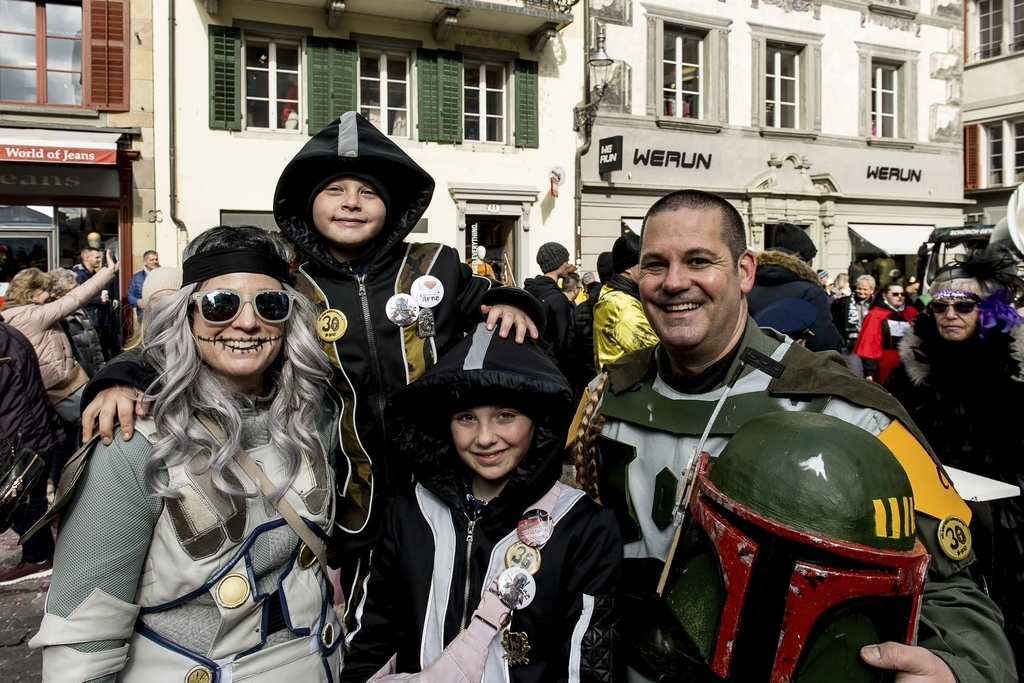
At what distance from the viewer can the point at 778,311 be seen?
398 centimetres

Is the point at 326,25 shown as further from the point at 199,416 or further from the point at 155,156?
the point at 199,416

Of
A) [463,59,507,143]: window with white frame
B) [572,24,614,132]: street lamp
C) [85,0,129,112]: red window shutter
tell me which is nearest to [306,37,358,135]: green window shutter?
[463,59,507,143]: window with white frame

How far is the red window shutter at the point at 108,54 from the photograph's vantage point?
438 inches

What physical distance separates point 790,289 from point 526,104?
10.5 m

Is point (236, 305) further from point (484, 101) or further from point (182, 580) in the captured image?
point (484, 101)

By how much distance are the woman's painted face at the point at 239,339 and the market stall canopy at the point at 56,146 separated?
10768 mm

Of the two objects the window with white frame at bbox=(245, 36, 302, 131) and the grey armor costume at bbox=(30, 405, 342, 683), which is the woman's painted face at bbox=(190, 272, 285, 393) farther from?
the window with white frame at bbox=(245, 36, 302, 131)

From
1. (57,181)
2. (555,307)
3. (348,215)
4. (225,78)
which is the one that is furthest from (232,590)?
(57,181)

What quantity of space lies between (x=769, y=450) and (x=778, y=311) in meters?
3.04

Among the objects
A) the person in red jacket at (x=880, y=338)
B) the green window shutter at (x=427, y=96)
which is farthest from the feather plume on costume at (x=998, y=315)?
the green window shutter at (x=427, y=96)

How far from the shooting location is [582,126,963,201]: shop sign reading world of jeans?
1459cm

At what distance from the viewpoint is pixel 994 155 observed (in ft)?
64.0

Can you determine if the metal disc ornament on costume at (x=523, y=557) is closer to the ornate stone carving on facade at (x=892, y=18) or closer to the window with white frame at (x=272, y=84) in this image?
the window with white frame at (x=272, y=84)

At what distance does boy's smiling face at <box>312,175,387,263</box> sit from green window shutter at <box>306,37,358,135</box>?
421 inches
